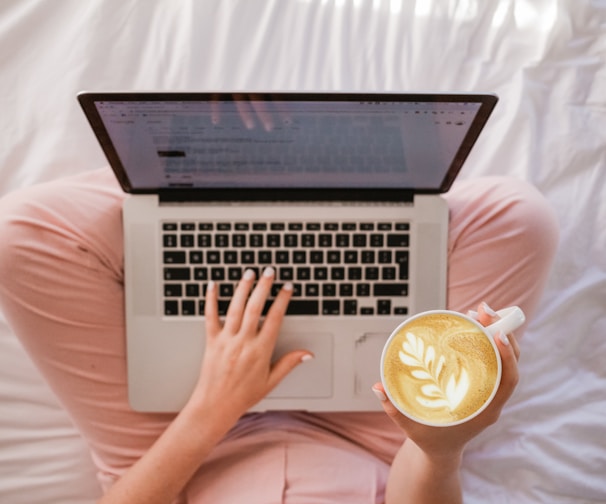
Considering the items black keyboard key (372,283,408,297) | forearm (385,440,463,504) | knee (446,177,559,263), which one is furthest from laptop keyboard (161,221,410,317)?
forearm (385,440,463,504)

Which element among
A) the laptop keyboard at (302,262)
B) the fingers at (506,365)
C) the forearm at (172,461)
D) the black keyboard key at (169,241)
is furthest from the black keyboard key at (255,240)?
the fingers at (506,365)

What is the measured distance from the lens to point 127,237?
92 centimetres

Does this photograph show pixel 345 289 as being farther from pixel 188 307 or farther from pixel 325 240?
pixel 188 307

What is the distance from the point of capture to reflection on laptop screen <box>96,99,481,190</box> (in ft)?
2.55

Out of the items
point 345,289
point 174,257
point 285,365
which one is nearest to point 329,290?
point 345,289

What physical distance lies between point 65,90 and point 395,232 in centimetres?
59

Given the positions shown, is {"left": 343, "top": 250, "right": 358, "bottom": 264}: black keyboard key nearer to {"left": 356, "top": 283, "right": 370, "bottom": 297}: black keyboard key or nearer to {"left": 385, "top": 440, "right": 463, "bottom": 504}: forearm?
{"left": 356, "top": 283, "right": 370, "bottom": 297}: black keyboard key

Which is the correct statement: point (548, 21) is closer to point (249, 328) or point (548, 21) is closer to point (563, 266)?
point (563, 266)

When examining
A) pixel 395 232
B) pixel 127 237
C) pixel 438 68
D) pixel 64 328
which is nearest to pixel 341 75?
pixel 438 68

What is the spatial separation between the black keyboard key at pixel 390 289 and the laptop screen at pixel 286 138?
0.46ft

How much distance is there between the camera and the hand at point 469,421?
0.67 metres

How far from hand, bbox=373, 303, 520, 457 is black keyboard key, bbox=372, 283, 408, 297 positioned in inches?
9.3

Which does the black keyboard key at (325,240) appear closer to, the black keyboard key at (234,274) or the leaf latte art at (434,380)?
the black keyboard key at (234,274)

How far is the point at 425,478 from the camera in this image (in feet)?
2.63
